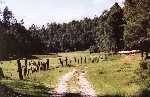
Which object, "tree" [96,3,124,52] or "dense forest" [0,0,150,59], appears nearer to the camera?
"dense forest" [0,0,150,59]

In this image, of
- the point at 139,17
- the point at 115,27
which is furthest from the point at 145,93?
the point at 115,27

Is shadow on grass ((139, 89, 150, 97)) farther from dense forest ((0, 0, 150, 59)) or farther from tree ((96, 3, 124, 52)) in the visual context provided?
tree ((96, 3, 124, 52))

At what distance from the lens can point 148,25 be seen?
163 feet

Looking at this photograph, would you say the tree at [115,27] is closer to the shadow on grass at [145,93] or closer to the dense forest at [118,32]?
the dense forest at [118,32]

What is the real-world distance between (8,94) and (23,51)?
103 m

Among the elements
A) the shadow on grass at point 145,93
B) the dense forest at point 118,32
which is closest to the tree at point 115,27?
the dense forest at point 118,32

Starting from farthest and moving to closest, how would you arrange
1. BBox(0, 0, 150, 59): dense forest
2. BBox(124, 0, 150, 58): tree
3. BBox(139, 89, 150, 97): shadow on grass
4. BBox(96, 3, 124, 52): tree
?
BBox(96, 3, 124, 52): tree
BBox(0, 0, 150, 59): dense forest
BBox(124, 0, 150, 58): tree
BBox(139, 89, 150, 97): shadow on grass

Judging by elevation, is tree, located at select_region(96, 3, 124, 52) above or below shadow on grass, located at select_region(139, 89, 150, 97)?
above

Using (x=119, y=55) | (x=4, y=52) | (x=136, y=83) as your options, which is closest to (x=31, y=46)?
(x=4, y=52)

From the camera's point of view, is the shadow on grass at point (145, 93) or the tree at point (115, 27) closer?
the shadow on grass at point (145, 93)

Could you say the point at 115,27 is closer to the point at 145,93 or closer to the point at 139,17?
the point at 139,17

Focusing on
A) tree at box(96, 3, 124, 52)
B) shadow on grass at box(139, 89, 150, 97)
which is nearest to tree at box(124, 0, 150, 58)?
shadow on grass at box(139, 89, 150, 97)

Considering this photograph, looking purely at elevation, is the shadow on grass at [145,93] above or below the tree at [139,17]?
below

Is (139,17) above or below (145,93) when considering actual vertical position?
above
